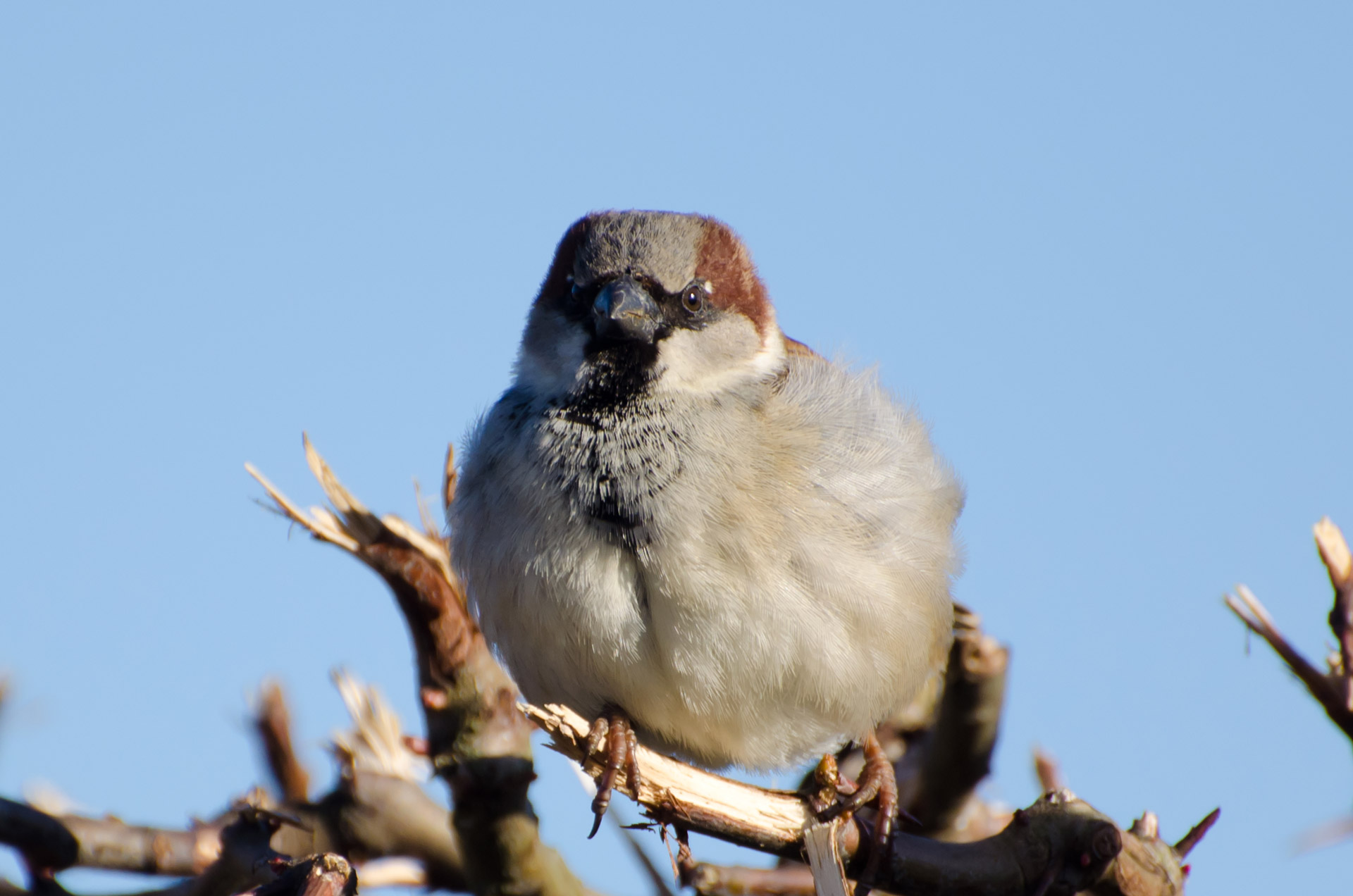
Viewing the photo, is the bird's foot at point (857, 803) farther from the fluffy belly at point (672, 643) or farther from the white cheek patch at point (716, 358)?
the white cheek patch at point (716, 358)

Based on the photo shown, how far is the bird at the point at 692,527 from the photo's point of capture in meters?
2.83

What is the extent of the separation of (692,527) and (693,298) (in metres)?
0.76

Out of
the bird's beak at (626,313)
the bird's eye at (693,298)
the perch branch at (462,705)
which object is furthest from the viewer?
the bird's eye at (693,298)

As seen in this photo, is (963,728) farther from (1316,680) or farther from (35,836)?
(35,836)

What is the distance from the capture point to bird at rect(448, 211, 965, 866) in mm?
2830

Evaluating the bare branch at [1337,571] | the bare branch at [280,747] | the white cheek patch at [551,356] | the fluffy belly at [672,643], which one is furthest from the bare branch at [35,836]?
the bare branch at [1337,571]

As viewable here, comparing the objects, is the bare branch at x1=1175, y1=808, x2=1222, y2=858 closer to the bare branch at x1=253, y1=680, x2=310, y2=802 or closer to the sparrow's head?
the sparrow's head

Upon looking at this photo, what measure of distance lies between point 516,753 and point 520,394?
0.97m

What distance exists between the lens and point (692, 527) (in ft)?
9.27

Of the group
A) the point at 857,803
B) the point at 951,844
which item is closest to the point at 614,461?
the point at 857,803

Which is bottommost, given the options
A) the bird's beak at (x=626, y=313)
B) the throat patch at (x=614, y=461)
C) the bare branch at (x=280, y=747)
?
the bare branch at (x=280, y=747)

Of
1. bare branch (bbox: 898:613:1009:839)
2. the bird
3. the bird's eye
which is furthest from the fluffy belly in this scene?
the bird's eye

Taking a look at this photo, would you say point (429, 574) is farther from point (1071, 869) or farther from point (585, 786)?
point (1071, 869)

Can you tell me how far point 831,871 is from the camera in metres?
2.49
